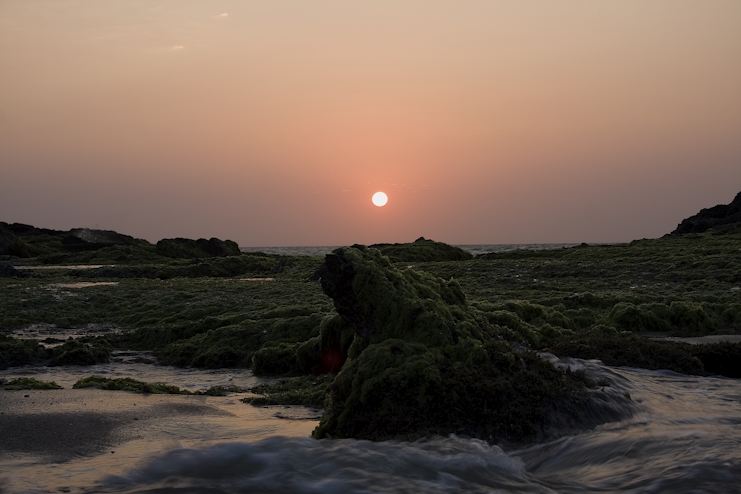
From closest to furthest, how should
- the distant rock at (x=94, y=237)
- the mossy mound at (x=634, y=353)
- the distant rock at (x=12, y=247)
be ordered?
the mossy mound at (x=634, y=353), the distant rock at (x=12, y=247), the distant rock at (x=94, y=237)

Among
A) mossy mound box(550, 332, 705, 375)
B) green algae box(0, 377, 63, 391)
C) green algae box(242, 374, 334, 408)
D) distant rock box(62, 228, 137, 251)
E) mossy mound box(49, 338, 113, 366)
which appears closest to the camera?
green algae box(242, 374, 334, 408)

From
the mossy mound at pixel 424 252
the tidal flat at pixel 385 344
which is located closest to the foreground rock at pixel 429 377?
the tidal flat at pixel 385 344

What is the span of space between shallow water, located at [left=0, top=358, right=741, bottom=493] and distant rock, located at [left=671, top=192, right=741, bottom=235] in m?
50.7

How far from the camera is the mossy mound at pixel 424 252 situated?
133ft

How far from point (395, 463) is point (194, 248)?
49847mm

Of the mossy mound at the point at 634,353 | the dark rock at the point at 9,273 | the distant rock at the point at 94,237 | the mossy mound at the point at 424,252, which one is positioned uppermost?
the distant rock at the point at 94,237

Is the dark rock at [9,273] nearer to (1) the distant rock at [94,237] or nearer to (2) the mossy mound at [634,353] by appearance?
(2) the mossy mound at [634,353]

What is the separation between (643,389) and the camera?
312 inches

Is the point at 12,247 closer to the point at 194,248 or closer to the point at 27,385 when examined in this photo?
the point at 194,248

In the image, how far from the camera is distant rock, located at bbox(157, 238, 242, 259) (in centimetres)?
4972

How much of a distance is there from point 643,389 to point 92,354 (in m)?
8.75

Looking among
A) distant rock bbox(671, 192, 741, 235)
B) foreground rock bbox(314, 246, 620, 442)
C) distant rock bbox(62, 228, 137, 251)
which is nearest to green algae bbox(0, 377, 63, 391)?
foreground rock bbox(314, 246, 620, 442)

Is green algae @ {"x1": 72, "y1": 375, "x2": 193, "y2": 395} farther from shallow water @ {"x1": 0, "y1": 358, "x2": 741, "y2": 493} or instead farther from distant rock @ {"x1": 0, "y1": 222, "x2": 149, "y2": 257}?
distant rock @ {"x1": 0, "y1": 222, "x2": 149, "y2": 257}

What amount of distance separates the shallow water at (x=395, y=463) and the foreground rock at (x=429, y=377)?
236 millimetres
